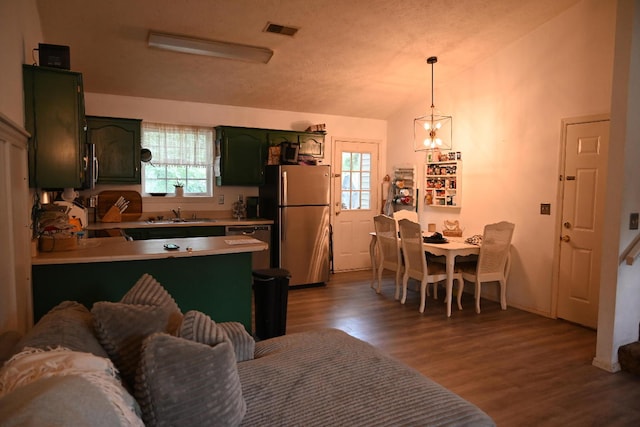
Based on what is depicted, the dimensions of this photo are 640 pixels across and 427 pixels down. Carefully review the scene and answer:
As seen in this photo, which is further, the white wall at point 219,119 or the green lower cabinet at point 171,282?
the white wall at point 219,119

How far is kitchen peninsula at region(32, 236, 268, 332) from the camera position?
98.3 inches

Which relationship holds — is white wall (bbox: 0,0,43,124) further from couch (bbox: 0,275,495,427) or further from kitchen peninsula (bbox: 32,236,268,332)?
couch (bbox: 0,275,495,427)

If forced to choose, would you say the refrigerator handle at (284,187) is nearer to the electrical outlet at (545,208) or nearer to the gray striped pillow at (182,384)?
the electrical outlet at (545,208)

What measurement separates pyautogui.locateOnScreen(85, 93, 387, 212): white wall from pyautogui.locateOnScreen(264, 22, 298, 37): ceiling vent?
1.87 meters

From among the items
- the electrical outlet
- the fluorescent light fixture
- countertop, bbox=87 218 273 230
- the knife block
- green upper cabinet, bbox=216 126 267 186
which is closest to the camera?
the fluorescent light fixture

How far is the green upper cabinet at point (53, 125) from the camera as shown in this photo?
2.50 meters

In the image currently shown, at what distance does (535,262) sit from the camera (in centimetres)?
430

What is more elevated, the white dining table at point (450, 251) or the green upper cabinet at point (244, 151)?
the green upper cabinet at point (244, 151)

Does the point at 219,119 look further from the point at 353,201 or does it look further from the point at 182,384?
the point at 182,384

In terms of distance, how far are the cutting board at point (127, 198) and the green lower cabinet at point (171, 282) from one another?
2.50m

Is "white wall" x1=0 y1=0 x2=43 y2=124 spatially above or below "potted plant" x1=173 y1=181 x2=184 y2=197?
above

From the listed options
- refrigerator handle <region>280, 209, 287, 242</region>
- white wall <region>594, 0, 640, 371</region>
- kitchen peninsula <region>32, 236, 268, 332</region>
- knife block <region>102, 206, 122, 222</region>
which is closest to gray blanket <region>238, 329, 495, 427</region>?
kitchen peninsula <region>32, 236, 268, 332</region>

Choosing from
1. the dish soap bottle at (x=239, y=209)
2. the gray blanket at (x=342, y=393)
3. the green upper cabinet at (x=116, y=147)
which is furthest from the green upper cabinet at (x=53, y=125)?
the dish soap bottle at (x=239, y=209)

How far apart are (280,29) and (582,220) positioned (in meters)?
3.53
